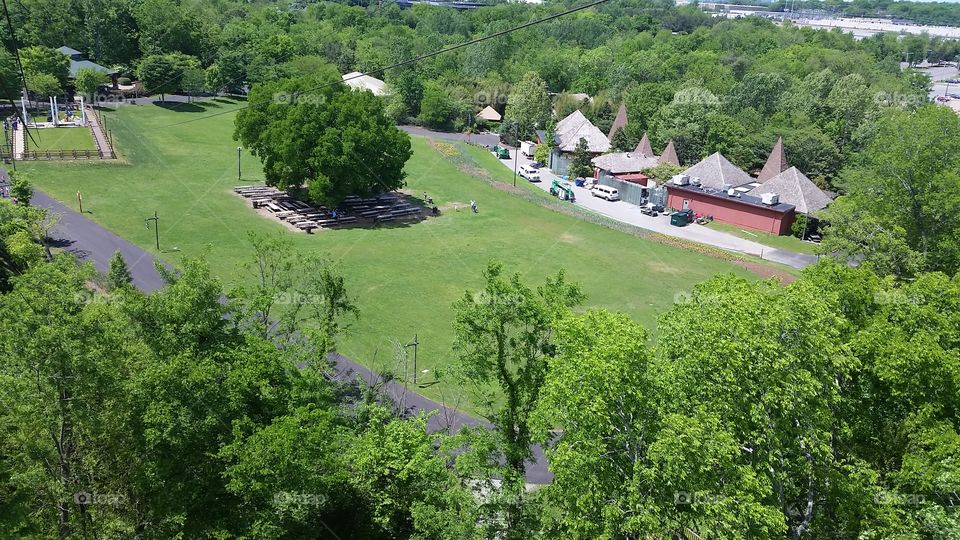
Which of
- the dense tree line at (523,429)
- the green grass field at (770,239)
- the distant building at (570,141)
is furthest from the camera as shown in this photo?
the distant building at (570,141)

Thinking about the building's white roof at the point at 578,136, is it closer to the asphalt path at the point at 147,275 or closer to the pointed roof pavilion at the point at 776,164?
the pointed roof pavilion at the point at 776,164

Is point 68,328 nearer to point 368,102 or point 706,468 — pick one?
point 706,468

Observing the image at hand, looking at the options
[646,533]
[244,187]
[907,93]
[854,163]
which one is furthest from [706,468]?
[907,93]

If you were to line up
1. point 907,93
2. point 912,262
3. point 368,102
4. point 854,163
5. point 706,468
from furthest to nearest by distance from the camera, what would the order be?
point 907,93, point 854,163, point 368,102, point 912,262, point 706,468

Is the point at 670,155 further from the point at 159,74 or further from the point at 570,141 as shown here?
the point at 159,74

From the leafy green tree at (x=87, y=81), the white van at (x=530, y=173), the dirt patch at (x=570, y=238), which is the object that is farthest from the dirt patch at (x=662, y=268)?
the leafy green tree at (x=87, y=81)
